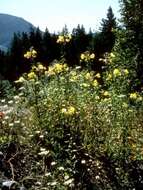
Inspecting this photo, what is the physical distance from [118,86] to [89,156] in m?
2.40

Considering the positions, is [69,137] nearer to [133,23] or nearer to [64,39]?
[64,39]

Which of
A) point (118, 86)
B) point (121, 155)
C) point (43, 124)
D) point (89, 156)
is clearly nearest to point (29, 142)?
point (43, 124)

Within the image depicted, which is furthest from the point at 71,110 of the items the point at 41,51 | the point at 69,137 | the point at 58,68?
the point at 41,51

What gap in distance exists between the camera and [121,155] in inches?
254

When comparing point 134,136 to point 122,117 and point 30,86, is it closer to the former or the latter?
point 122,117

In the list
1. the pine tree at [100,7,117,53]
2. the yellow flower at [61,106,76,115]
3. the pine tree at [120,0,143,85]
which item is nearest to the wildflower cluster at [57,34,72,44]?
the yellow flower at [61,106,76,115]

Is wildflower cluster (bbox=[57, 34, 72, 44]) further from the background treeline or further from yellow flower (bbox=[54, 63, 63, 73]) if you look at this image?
the background treeline

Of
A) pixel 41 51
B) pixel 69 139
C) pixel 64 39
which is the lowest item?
pixel 69 139

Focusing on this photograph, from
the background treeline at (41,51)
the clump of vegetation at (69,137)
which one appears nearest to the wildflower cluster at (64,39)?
the clump of vegetation at (69,137)

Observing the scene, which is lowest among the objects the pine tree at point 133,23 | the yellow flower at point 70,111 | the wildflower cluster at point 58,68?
the yellow flower at point 70,111

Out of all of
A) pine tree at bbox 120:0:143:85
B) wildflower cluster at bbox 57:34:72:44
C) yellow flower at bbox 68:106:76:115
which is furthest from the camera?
pine tree at bbox 120:0:143:85

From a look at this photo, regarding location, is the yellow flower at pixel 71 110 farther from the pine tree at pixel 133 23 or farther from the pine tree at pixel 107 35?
the pine tree at pixel 107 35

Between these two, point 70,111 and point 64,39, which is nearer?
point 70,111

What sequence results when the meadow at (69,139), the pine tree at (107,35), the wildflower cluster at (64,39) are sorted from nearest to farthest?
the meadow at (69,139) < the wildflower cluster at (64,39) < the pine tree at (107,35)
